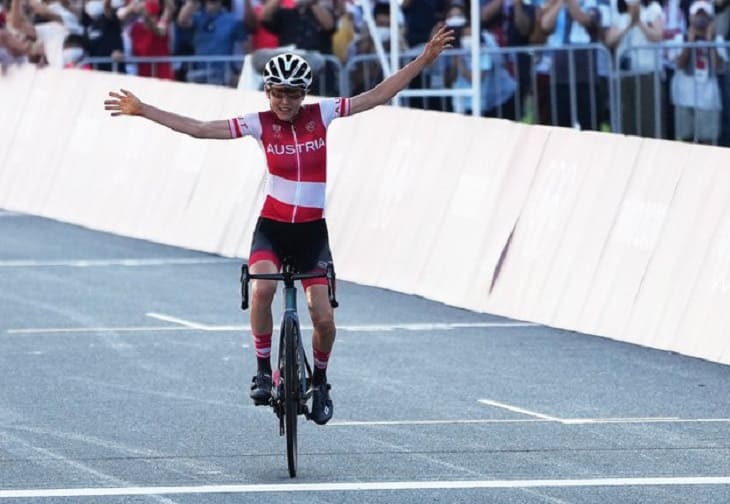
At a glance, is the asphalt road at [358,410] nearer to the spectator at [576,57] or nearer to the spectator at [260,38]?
the spectator at [576,57]

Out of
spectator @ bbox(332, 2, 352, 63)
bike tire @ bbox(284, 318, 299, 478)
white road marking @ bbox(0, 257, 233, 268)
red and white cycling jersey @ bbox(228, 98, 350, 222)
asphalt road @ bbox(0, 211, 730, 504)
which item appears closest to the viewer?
asphalt road @ bbox(0, 211, 730, 504)

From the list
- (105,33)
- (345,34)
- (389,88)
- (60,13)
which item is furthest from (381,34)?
(389,88)

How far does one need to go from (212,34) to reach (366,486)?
1835 cm

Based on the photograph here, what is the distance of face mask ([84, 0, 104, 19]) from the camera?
28.3 m

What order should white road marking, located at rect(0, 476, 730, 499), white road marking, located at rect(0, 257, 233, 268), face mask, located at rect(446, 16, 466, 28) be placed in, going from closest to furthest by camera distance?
white road marking, located at rect(0, 476, 730, 499)
white road marking, located at rect(0, 257, 233, 268)
face mask, located at rect(446, 16, 466, 28)

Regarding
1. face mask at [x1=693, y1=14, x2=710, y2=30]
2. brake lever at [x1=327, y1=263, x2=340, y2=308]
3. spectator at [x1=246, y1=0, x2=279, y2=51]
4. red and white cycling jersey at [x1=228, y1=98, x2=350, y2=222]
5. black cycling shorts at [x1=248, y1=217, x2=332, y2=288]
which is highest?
red and white cycling jersey at [x1=228, y1=98, x2=350, y2=222]

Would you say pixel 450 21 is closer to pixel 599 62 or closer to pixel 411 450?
pixel 599 62

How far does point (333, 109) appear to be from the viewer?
Result: 11.4 meters

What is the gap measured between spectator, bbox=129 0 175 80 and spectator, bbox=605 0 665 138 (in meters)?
6.41

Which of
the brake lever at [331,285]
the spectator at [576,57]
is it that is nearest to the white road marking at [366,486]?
the brake lever at [331,285]

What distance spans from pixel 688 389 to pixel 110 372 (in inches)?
145

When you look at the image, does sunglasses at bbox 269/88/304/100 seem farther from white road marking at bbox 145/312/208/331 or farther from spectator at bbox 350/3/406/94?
spectator at bbox 350/3/406/94

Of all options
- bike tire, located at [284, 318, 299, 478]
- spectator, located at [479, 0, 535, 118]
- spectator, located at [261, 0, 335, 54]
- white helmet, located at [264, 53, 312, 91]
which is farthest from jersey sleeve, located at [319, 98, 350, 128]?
spectator, located at [261, 0, 335, 54]

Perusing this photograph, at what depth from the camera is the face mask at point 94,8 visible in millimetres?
28344
